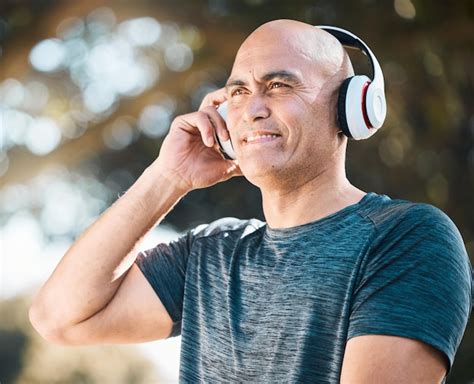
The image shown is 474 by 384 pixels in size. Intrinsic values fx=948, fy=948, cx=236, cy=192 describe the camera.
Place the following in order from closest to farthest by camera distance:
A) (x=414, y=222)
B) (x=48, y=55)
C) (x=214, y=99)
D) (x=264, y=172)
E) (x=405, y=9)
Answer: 1. (x=414, y=222)
2. (x=264, y=172)
3. (x=214, y=99)
4. (x=405, y=9)
5. (x=48, y=55)

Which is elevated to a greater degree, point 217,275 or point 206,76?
point 206,76

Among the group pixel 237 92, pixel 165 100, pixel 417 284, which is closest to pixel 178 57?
pixel 165 100

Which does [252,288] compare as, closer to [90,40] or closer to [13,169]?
[13,169]

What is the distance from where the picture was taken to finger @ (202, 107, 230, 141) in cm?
190

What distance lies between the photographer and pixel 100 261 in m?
1.93

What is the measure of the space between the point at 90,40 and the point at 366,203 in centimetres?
313

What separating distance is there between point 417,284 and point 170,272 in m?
0.62

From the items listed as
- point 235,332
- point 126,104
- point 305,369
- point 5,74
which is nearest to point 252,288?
point 235,332

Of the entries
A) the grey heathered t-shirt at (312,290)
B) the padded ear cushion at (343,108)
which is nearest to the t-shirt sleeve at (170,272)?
the grey heathered t-shirt at (312,290)

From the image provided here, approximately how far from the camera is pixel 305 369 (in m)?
1.60

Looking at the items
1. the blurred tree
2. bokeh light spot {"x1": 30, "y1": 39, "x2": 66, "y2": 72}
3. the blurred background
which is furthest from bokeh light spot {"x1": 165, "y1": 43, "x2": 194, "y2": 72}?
the blurred tree

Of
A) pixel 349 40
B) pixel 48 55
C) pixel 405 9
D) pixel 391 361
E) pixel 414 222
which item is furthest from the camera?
pixel 48 55

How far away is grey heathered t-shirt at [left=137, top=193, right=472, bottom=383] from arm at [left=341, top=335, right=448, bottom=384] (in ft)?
0.05

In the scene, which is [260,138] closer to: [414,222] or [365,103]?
[365,103]
